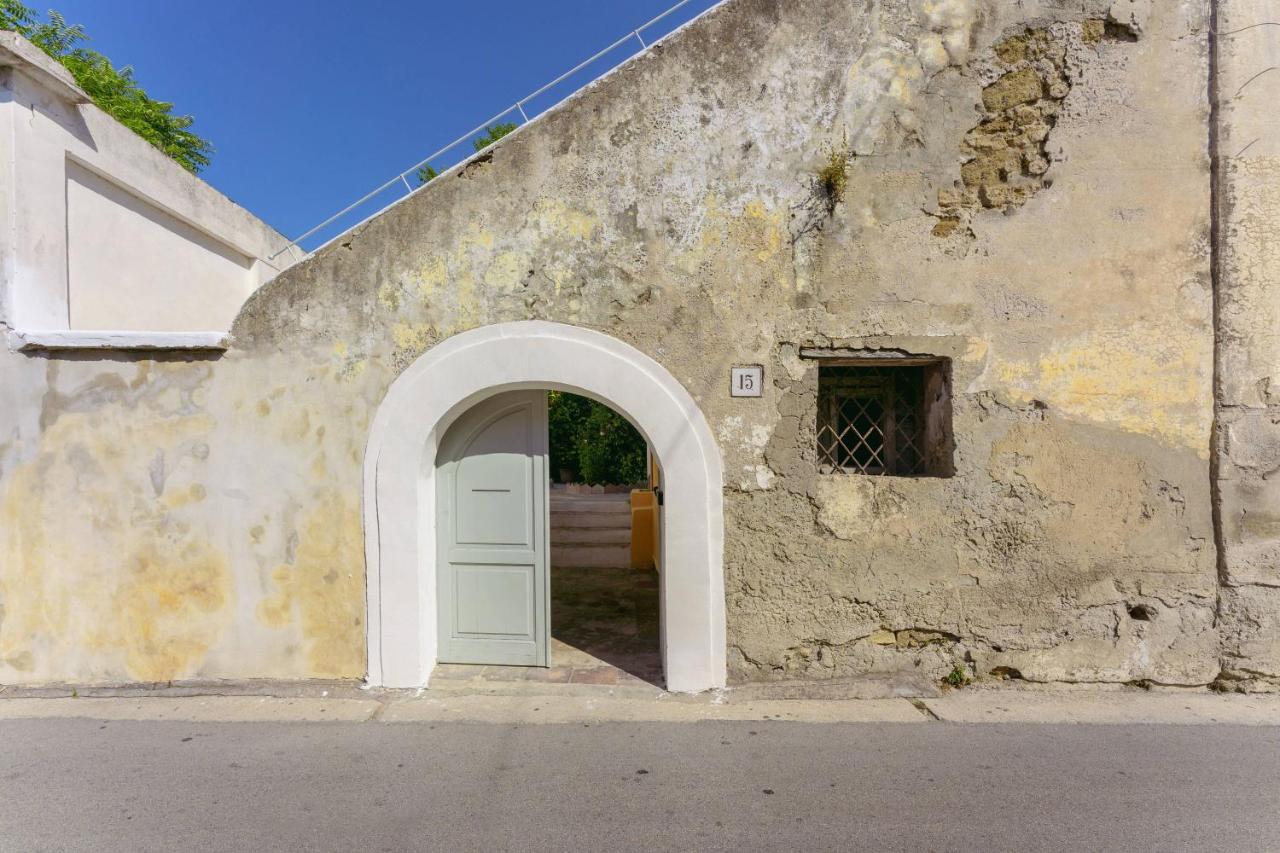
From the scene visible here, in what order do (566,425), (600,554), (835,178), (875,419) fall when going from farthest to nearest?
(566,425)
(600,554)
(875,419)
(835,178)

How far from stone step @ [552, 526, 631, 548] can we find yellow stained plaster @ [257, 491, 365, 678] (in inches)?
166

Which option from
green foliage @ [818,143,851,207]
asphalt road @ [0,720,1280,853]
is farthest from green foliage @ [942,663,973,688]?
green foliage @ [818,143,851,207]

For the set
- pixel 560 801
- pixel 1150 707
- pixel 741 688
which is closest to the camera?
pixel 560 801

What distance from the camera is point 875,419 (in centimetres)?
462

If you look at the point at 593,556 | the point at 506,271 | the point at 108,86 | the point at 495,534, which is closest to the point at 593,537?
the point at 593,556

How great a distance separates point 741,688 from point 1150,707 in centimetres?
255

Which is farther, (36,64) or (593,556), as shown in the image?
(593,556)

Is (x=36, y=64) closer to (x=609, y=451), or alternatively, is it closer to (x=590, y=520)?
(x=590, y=520)

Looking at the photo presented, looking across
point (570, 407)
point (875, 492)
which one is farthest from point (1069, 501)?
point (570, 407)

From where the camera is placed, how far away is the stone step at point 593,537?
8.36m

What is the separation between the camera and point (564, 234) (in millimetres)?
4227

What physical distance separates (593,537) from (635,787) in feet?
17.6

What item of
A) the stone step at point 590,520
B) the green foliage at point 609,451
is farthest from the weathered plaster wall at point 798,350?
the green foliage at point 609,451

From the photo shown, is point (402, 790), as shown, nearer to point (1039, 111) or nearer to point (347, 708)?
point (347, 708)
